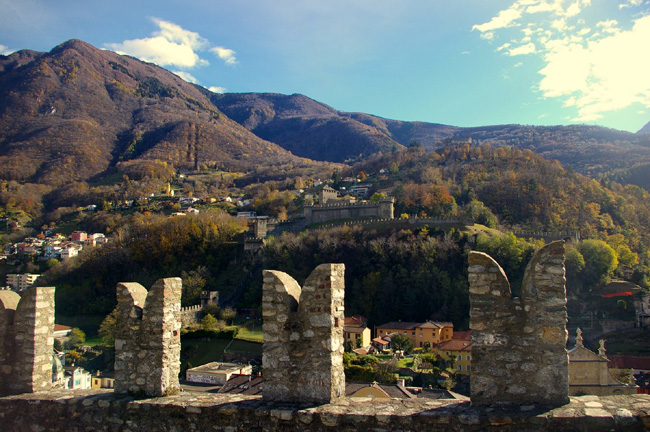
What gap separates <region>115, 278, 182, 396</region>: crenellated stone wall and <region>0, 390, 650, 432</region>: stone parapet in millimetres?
243

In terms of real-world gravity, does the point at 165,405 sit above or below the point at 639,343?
above

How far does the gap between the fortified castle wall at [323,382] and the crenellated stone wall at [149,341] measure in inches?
0.6

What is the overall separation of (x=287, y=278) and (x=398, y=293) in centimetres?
5157

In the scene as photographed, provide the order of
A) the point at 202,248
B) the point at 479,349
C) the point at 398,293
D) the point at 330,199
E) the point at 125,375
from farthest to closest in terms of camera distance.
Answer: the point at 330,199
the point at 202,248
the point at 398,293
the point at 125,375
the point at 479,349

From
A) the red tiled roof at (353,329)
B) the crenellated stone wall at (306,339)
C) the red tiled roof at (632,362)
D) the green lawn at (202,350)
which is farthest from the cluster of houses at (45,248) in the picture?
the crenellated stone wall at (306,339)

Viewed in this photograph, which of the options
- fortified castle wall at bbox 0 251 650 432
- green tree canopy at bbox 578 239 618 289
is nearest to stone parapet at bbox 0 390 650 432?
fortified castle wall at bbox 0 251 650 432

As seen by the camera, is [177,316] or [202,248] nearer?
[177,316]

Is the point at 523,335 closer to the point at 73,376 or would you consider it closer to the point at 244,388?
the point at 244,388

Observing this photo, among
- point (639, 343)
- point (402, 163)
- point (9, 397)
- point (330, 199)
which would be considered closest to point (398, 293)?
point (639, 343)

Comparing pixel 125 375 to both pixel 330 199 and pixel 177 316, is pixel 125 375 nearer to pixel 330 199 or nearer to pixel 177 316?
pixel 177 316

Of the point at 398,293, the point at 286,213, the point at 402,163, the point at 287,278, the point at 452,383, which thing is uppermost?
the point at 402,163

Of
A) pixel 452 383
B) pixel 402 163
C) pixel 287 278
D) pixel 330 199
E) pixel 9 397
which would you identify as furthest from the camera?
pixel 402 163

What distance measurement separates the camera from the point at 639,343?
44.2 metres

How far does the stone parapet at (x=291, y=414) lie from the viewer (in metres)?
5.17
